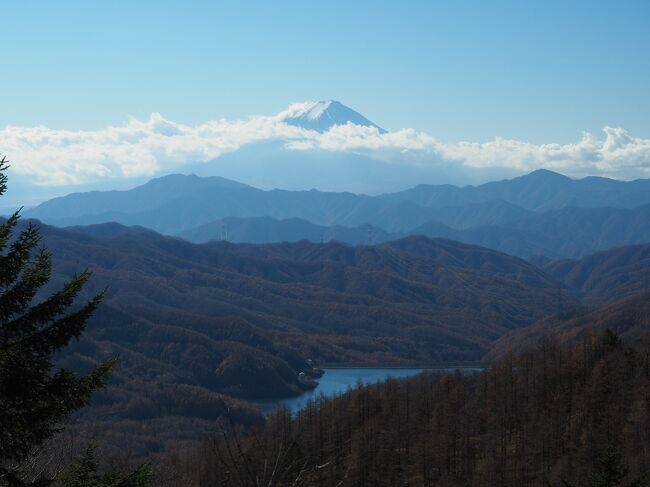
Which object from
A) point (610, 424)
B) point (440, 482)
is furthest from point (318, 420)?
point (610, 424)

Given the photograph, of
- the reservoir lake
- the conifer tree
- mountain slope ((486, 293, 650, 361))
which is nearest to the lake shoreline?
the reservoir lake

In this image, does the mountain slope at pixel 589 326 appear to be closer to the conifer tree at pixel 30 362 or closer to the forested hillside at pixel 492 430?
the forested hillside at pixel 492 430

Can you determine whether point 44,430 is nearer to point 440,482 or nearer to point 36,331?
point 36,331

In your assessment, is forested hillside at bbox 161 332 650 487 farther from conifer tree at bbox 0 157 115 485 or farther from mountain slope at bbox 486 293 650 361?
mountain slope at bbox 486 293 650 361

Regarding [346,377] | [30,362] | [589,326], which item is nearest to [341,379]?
[346,377]

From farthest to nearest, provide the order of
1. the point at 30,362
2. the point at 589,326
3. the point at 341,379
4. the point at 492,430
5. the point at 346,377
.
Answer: the point at 346,377
the point at 341,379
the point at 589,326
the point at 492,430
the point at 30,362

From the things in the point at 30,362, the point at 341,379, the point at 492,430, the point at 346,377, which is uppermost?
the point at 30,362

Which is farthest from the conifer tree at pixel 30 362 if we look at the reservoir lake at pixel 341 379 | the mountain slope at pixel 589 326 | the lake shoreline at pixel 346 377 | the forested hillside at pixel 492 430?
the lake shoreline at pixel 346 377

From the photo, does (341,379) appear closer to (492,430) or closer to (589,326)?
(589,326)
